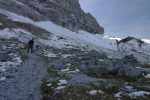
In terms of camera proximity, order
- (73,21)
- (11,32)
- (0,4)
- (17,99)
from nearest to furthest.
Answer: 1. (17,99)
2. (11,32)
3. (0,4)
4. (73,21)

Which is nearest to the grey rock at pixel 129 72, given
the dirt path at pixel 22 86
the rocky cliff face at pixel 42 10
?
the dirt path at pixel 22 86

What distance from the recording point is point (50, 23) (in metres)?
158

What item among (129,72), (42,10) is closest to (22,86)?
(129,72)

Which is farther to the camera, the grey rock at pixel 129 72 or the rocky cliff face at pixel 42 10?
the rocky cliff face at pixel 42 10

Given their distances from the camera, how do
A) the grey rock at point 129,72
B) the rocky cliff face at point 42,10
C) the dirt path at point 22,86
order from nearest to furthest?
the dirt path at point 22,86, the grey rock at point 129,72, the rocky cliff face at point 42,10

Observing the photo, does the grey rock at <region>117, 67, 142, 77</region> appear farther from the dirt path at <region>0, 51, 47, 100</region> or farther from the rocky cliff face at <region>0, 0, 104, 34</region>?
the rocky cliff face at <region>0, 0, 104, 34</region>

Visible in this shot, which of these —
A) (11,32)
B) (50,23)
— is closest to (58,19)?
(50,23)

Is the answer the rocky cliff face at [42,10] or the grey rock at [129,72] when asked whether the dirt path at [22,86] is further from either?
the rocky cliff face at [42,10]

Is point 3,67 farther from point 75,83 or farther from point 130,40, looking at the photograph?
point 130,40

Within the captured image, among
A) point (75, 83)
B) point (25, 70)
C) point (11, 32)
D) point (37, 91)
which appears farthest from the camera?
point (11, 32)

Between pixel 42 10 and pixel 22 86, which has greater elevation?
pixel 42 10

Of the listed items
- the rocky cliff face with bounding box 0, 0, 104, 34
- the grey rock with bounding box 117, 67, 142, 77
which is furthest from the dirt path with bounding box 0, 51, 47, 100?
the rocky cliff face with bounding box 0, 0, 104, 34

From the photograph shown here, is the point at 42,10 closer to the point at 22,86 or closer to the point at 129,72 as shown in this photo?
the point at 129,72

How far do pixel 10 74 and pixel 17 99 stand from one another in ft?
31.6
